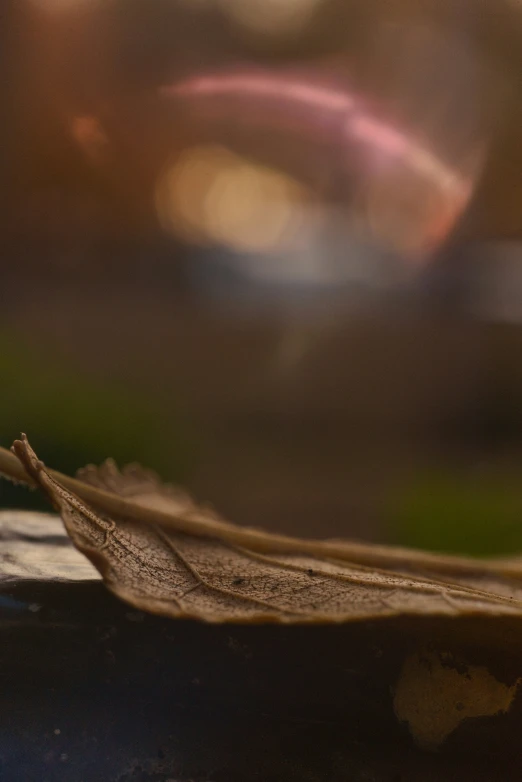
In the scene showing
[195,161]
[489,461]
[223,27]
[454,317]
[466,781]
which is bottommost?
[466,781]

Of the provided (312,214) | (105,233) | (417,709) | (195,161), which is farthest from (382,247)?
(417,709)

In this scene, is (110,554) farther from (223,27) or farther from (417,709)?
(223,27)

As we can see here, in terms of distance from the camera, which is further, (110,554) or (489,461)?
(489,461)

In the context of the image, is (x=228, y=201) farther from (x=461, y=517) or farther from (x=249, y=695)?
(x=249, y=695)

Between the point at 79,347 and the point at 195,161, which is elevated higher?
the point at 195,161

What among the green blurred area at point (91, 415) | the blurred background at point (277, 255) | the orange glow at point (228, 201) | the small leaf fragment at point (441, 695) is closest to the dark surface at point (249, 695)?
the small leaf fragment at point (441, 695)

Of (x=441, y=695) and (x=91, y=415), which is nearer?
(x=441, y=695)

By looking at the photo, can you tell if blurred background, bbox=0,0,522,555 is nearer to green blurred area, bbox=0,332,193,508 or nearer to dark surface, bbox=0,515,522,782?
green blurred area, bbox=0,332,193,508

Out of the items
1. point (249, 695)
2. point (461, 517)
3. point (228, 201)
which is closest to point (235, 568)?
point (249, 695)
